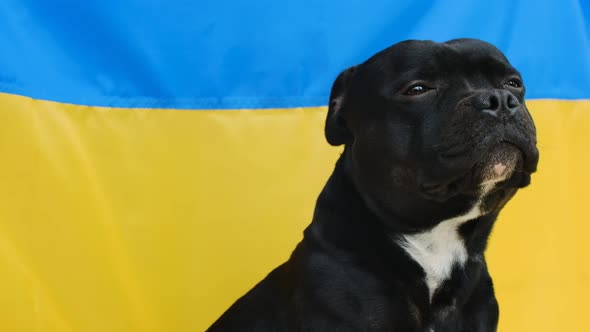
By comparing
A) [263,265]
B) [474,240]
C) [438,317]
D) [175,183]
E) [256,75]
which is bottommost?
[438,317]

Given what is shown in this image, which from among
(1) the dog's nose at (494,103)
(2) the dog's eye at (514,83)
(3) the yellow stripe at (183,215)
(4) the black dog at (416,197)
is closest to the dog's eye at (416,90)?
(4) the black dog at (416,197)

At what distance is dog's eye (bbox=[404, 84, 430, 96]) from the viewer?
2.11 m

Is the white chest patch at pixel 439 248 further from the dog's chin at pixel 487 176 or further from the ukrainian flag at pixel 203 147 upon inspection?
the ukrainian flag at pixel 203 147

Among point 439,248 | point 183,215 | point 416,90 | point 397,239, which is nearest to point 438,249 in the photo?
point 439,248

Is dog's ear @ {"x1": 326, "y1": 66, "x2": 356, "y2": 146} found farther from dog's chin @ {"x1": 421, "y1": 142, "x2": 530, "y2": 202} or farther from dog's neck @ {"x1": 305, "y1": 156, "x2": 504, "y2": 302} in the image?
dog's chin @ {"x1": 421, "y1": 142, "x2": 530, "y2": 202}

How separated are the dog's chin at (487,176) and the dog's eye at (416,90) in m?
0.28

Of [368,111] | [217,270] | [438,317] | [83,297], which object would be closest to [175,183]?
[217,270]

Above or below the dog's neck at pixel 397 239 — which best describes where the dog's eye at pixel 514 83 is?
above

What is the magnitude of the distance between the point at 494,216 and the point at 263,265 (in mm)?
1266

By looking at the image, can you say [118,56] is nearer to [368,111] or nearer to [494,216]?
[368,111]

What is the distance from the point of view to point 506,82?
7.35 feet

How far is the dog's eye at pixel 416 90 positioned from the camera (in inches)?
83.1

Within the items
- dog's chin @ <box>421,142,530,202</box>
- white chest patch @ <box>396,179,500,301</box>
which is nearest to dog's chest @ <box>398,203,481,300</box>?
A: white chest patch @ <box>396,179,500,301</box>

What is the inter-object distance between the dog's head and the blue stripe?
3.80 feet
